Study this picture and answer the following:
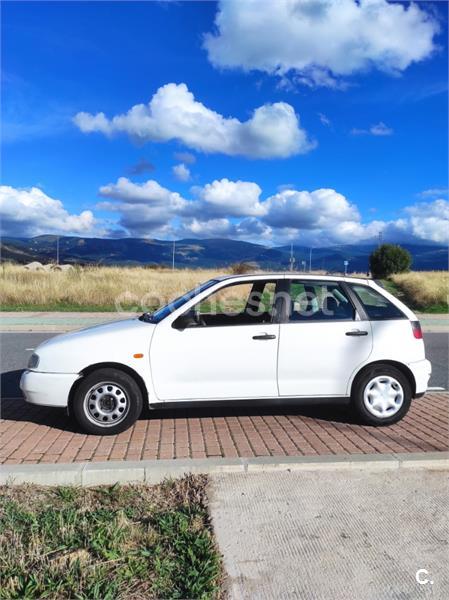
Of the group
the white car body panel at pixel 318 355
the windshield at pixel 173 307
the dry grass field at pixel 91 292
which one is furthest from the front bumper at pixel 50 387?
the dry grass field at pixel 91 292

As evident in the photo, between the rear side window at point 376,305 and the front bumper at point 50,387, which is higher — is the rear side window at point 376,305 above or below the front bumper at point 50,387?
above

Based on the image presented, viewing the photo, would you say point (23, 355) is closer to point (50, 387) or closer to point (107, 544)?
point (50, 387)

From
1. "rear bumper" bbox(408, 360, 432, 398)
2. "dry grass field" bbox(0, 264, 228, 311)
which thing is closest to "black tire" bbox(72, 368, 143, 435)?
"rear bumper" bbox(408, 360, 432, 398)

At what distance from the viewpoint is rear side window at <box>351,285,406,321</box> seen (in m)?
5.48

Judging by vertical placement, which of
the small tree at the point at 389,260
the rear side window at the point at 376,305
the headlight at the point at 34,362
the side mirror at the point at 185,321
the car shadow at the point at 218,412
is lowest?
the car shadow at the point at 218,412

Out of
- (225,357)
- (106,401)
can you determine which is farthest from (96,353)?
(225,357)

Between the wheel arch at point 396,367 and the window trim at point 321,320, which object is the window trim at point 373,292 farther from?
the wheel arch at point 396,367

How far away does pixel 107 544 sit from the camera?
3061 mm

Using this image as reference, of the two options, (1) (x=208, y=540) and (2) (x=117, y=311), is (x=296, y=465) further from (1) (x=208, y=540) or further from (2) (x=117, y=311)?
(2) (x=117, y=311)

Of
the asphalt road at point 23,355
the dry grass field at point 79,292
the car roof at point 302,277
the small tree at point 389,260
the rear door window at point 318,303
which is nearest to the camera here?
the rear door window at point 318,303

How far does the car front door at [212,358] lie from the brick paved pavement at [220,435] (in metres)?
0.36

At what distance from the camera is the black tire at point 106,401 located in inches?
195

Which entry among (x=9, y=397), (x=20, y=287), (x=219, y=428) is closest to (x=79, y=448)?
(x=219, y=428)

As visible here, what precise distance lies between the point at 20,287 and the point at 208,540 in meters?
18.9
